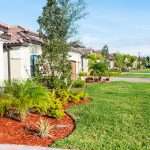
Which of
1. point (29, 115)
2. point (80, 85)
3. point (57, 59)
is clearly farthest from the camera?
point (80, 85)

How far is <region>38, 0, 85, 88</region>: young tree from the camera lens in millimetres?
21531

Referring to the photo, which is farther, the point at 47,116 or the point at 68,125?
the point at 47,116

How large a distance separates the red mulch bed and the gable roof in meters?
7.86

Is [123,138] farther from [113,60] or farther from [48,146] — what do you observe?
[113,60]

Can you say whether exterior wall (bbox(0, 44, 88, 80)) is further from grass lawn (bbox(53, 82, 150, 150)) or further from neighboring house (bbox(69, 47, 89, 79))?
neighboring house (bbox(69, 47, 89, 79))

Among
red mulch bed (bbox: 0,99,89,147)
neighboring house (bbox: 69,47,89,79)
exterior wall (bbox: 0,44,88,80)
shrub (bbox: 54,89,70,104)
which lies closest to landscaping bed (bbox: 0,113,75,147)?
red mulch bed (bbox: 0,99,89,147)

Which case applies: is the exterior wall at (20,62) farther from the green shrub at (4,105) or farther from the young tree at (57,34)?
the green shrub at (4,105)

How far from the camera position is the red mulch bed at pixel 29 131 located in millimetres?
11047

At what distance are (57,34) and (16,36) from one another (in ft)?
15.3

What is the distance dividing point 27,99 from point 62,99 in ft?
18.2

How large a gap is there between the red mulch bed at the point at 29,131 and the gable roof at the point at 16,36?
7856 mm

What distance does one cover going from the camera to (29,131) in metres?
12.1

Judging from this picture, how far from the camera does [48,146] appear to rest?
34.9 feet

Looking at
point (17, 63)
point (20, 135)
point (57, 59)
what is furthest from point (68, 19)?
point (20, 135)
